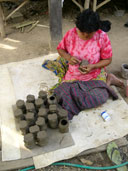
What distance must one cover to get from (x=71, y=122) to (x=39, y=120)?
18.7 inches

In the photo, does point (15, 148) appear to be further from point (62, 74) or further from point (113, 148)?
point (62, 74)

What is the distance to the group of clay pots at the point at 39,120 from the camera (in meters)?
2.07

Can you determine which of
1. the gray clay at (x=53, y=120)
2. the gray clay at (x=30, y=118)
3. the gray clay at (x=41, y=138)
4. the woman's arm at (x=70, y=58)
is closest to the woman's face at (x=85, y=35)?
the woman's arm at (x=70, y=58)

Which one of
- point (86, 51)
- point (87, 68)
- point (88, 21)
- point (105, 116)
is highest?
point (88, 21)

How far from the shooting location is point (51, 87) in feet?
9.54

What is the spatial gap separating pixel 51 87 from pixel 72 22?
2893 mm

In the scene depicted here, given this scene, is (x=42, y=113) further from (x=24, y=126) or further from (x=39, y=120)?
(x=24, y=126)

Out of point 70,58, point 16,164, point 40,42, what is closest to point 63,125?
point 16,164

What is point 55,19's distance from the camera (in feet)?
11.3

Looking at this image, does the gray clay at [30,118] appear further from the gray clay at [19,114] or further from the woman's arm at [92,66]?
the woman's arm at [92,66]

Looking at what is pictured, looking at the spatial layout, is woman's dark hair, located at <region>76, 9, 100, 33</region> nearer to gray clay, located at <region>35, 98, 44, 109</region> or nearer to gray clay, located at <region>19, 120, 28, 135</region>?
gray clay, located at <region>35, 98, 44, 109</region>

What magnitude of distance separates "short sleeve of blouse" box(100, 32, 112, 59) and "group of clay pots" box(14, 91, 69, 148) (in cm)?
88

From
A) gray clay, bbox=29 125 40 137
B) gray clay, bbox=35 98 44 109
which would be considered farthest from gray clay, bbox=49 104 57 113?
gray clay, bbox=29 125 40 137

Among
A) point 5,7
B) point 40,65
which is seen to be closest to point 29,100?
point 40,65
